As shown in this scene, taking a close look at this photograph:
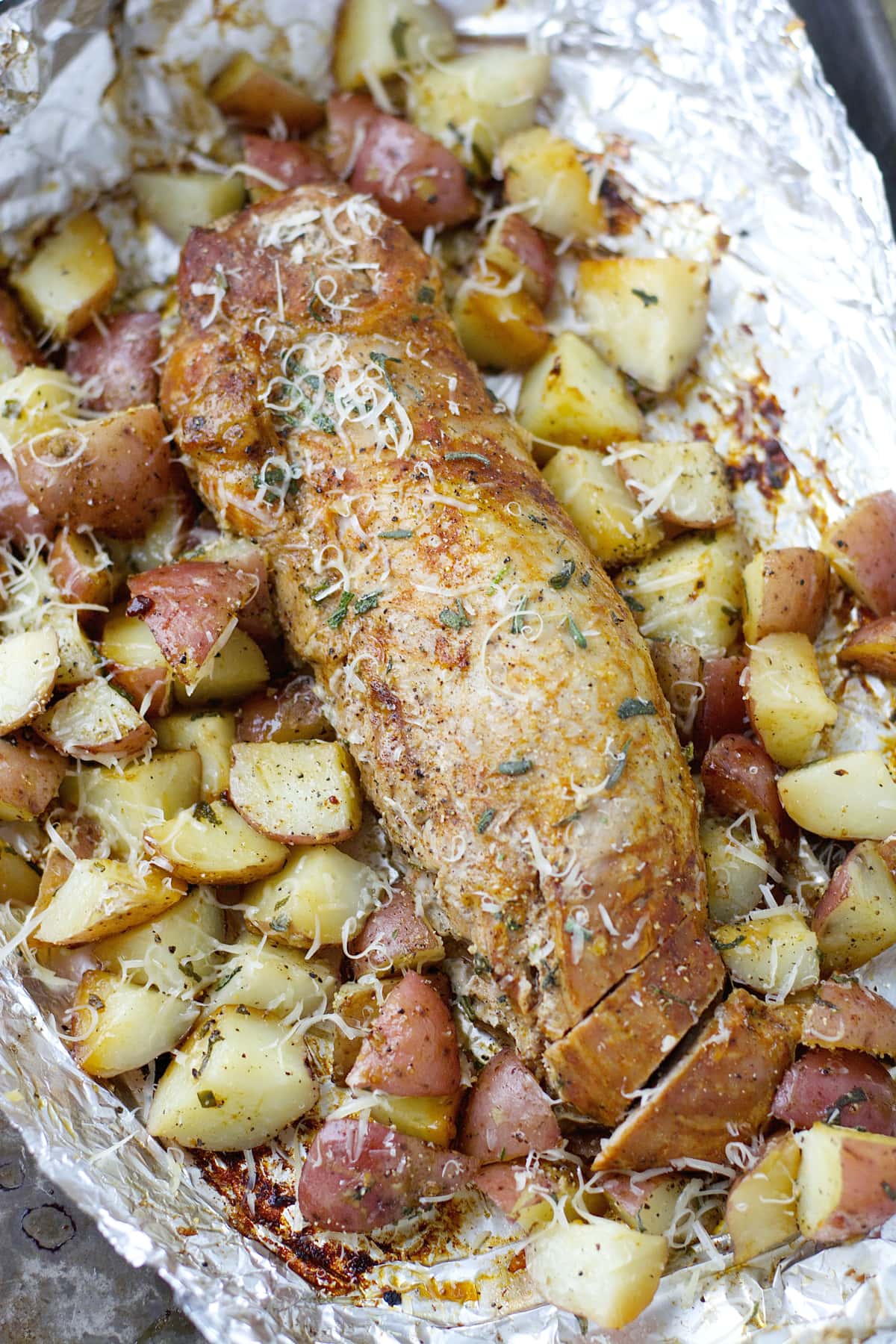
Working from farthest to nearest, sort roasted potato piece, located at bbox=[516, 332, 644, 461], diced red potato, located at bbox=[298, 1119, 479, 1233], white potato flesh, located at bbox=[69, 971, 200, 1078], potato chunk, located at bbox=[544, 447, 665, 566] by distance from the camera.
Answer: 1. roasted potato piece, located at bbox=[516, 332, 644, 461]
2. potato chunk, located at bbox=[544, 447, 665, 566]
3. white potato flesh, located at bbox=[69, 971, 200, 1078]
4. diced red potato, located at bbox=[298, 1119, 479, 1233]

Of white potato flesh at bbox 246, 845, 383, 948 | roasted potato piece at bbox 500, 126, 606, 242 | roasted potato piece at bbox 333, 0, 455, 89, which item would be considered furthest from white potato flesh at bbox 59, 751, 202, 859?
roasted potato piece at bbox 333, 0, 455, 89

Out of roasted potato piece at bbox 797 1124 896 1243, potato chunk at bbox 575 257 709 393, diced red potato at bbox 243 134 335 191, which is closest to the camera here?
roasted potato piece at bbox 797 1124 896 1243

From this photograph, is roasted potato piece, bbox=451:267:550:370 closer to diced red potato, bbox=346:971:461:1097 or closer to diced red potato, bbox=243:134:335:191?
diced red potato, bbox=243:134:335:191

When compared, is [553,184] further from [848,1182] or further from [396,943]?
[848,1182]

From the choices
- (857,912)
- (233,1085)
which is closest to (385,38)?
(857,912)

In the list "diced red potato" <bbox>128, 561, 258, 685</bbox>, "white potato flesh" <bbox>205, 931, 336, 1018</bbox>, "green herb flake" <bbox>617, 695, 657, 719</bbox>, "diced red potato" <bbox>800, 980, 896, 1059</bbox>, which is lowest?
"diced red potato" <bbox>800, 980, 896, 1059</bbox>

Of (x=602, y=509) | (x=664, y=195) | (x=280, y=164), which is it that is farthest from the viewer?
(x=664, y=195)
